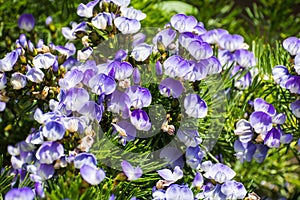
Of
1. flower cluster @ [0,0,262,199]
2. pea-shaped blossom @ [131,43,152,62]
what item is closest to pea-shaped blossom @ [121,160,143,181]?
flower cluster @ [0,0,262,199]

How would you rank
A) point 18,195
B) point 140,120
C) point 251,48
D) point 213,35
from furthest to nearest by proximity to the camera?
1. point 251,48
2. point 213,35
3. point 140,120
4. point 18,195

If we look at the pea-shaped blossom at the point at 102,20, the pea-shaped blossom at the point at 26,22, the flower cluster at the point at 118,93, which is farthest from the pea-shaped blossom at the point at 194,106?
the pea-shaped blossom at the point at 26,22

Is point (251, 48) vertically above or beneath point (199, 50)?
beneath

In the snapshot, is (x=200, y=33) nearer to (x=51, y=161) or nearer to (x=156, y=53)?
(x=156, y=53)

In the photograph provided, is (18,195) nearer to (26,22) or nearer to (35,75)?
(35,75)

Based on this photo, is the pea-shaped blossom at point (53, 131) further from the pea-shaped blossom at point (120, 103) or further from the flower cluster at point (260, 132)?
the flower cluster at point (260, 132)

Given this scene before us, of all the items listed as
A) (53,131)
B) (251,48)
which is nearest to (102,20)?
(53,131)

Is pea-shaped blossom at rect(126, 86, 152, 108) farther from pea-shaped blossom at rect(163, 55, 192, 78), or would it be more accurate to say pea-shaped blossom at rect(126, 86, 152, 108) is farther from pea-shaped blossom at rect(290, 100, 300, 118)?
pea-shaped blossom at rect(290, 100, 300, 118)
